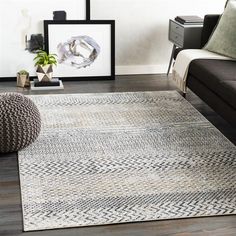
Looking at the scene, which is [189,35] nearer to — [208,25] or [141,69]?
[208,25]

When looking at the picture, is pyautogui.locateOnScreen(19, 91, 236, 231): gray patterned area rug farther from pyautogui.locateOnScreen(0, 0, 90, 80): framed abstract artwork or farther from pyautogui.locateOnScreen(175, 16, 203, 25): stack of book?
pyautogui.locateOnScreen(175, 16, 203, 25): stack of book

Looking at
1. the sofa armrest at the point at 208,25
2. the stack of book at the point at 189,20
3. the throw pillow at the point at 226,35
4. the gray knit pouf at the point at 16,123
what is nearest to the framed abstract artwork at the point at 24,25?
the stack of book at the point at 189,20

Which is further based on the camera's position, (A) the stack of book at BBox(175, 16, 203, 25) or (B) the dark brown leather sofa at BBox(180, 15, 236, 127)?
(A) the stack of book at BBox(175, 16, 203, 25)

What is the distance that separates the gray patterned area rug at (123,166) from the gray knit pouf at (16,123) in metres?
0.10

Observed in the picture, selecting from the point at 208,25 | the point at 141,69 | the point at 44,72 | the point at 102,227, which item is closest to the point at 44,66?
the point at 44,72

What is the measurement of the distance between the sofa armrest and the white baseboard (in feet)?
2.71

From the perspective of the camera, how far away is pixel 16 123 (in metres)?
2.98

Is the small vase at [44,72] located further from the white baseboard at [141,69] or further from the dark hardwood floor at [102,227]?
the dark hardwood floor at [102,227]

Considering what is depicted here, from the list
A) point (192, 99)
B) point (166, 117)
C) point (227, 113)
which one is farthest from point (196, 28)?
point (227, 113)

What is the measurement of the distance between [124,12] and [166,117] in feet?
4.82

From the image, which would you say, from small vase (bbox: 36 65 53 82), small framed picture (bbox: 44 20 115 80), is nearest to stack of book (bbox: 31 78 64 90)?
small vase (bbox: 36 65 53 82)

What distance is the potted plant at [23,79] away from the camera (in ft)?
14.4

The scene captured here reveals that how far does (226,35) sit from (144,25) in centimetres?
111

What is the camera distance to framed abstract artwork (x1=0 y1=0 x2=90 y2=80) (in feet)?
14.7
